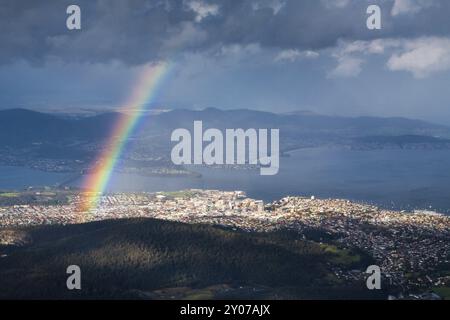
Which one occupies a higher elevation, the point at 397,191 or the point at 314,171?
the point at 314,171

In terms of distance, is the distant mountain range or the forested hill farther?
the distant mountain range

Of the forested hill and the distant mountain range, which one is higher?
the distant mountain range

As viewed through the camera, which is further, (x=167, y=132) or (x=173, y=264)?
(x=167, y=132)

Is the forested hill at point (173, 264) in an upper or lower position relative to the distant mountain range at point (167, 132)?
lower

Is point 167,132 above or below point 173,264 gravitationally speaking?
above

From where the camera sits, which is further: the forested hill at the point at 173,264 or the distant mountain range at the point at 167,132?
the distant mountain range at the point at 167,132

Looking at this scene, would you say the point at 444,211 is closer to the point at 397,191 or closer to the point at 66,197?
the point at 397,191

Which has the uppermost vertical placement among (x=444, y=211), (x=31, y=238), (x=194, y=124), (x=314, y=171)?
(x=194, y=124)

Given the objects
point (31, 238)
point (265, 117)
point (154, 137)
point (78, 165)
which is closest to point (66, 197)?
point (31, 238)
